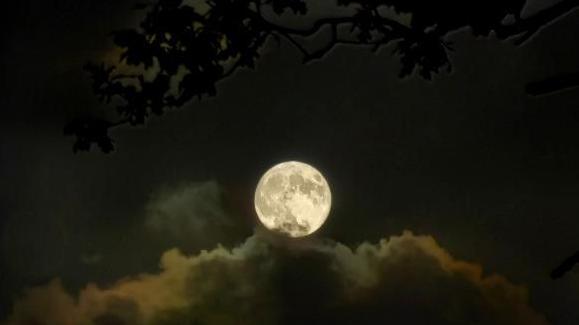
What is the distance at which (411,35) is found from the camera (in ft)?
10.0

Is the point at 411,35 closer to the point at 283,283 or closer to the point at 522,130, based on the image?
the point at 522,130

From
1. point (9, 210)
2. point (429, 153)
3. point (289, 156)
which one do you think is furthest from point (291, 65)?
point (9, 210)

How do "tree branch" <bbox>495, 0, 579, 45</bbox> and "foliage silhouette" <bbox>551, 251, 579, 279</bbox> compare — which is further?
"tree branch" <bbox>495, 0, 579, 45</bbox>

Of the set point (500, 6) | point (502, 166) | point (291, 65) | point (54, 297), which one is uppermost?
point (291, 65)

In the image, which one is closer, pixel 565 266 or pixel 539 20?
pixel 565 266

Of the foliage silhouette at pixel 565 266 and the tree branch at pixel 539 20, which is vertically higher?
the tree branch at pixel 539 20

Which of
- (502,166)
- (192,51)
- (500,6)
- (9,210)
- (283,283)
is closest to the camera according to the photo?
(500,6)

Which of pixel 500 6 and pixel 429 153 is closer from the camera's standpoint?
pixel 500 6

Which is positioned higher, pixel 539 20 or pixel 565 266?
pixel 539 20

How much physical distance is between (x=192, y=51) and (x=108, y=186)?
7262mm

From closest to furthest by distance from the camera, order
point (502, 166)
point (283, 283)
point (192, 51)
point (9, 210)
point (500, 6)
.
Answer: point (500, 6)
point (192, 51)
point (9, 210)
point (502, 166)
point (283, 283)

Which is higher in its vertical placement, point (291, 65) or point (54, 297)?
point (291, 65)

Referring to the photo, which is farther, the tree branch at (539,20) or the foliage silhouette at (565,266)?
the tree branch at (539,20)

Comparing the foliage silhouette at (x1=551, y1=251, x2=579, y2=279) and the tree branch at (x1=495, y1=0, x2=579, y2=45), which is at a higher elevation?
the tree branch at (x1=495, y1=0, x2=579, y2=45)
